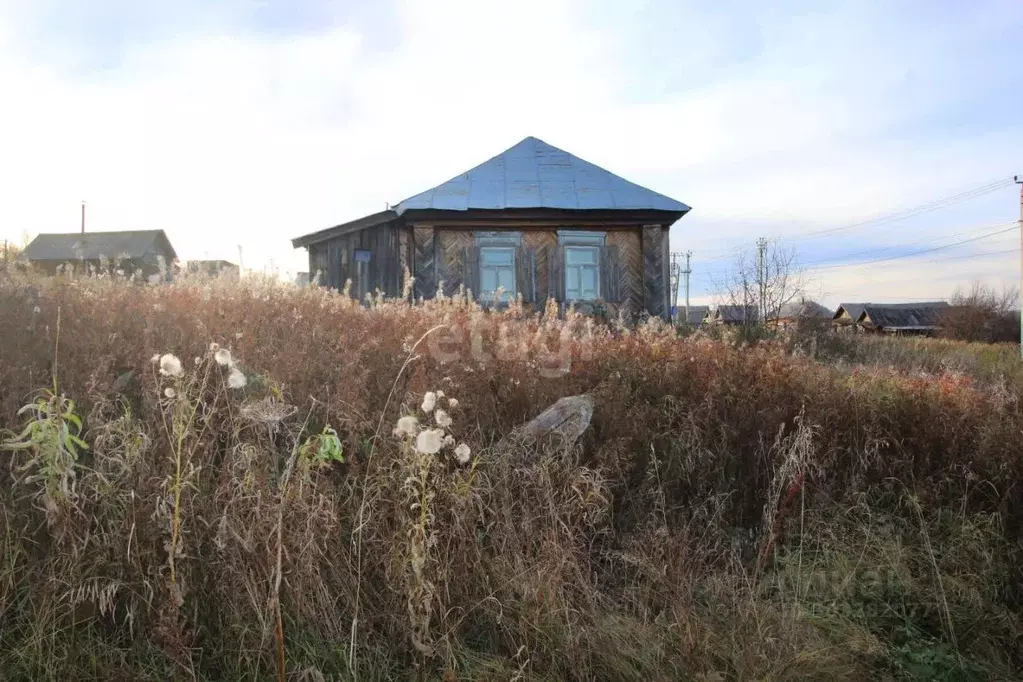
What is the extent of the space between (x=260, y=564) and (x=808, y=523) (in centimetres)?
282

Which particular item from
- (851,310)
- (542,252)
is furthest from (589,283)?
(851,310)

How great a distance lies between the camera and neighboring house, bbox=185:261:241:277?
6781mm

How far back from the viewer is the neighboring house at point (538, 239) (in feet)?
39.7

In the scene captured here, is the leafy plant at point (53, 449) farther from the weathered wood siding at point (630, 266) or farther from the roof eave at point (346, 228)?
the weathered wood siding at point (630, 266)

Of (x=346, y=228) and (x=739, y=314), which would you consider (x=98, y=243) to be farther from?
(x=739, y=314)

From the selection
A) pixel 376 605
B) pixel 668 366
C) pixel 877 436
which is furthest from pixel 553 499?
pixel 877 436

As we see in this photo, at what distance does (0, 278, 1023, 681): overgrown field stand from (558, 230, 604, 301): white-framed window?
26.1ft

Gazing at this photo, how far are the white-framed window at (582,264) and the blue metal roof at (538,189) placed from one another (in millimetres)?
752

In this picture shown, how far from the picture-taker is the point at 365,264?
45.1 ft

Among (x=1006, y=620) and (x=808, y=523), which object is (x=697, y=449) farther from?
(x=1006, y=620)

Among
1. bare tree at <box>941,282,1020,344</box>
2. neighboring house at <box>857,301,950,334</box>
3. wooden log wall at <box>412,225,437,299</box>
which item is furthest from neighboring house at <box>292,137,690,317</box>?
neighboring house at <box>857,301,950,334</box>

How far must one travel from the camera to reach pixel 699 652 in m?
2.43

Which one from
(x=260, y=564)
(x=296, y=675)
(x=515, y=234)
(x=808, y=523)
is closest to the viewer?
(x=296, y=675)

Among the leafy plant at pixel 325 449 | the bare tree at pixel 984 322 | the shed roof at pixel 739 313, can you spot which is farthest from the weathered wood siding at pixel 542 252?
the bare tree at pixel 984 322
